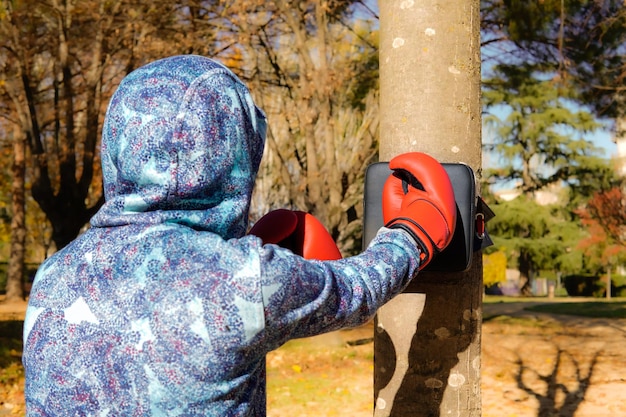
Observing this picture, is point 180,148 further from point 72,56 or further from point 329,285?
point 72,56

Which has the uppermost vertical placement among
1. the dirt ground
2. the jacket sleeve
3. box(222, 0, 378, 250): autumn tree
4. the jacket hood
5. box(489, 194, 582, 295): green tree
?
box(222, 0, 378, 250): autumn tree

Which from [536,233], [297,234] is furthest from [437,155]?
[536,233]

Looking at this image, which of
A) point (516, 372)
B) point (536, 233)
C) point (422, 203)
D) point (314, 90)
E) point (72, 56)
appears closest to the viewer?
point (422, 203)

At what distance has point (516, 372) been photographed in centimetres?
799

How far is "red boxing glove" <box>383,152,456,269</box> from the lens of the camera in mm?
1433

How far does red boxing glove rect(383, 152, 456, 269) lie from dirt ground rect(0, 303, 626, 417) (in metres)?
5.14

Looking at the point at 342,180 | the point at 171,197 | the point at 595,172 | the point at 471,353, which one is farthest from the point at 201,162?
the point at 595,172

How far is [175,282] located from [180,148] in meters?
0.24

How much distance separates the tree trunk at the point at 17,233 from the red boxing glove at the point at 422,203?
16942 millimetres

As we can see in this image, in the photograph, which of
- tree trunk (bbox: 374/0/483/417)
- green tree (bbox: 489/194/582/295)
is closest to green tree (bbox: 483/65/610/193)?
green tree (bbox: 489/194/582/295)

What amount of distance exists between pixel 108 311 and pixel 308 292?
0.36 m

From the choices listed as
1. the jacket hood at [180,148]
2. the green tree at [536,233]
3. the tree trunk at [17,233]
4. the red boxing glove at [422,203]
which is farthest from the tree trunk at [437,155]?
the green tree at [536,233]

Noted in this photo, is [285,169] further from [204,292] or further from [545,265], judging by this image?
[545,265]

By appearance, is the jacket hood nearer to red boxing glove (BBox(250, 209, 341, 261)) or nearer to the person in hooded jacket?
the person in hooded jacket
